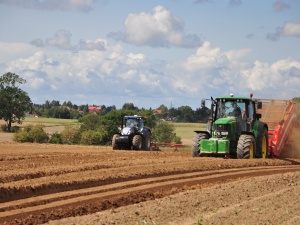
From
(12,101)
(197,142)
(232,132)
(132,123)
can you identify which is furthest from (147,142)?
(12,101)

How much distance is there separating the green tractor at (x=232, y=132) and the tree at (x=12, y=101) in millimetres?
51336

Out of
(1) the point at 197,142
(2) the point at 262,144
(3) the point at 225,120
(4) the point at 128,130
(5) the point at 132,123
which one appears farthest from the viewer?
(5) the point at 132,123

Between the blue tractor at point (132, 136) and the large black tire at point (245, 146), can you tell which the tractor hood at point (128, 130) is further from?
the large black tire at point (245, 146)

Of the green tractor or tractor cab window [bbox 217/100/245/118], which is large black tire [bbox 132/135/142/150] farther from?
tractor cab window [bbox 217/100/245/118]

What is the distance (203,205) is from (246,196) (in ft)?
6.57

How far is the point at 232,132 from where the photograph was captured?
25.1 m

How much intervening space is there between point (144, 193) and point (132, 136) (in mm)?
17966

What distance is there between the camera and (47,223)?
36.7ft

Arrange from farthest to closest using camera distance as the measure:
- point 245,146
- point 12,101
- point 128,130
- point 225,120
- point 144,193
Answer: point 12,101 < point 128,130 < point 225,120 < point 245,146 < point 144,193

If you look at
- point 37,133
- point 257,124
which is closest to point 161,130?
point 37,133

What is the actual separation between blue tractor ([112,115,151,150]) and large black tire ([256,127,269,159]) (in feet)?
26.4

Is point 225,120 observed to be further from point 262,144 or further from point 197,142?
point 262,144

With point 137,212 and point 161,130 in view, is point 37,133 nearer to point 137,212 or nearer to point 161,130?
point 161,130

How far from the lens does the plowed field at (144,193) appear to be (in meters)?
11.7
